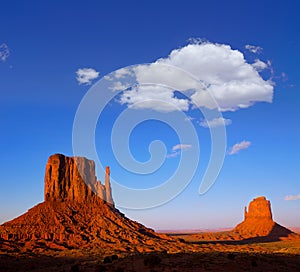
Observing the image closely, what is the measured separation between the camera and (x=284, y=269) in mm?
38031

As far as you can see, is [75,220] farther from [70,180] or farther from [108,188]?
[108,188]

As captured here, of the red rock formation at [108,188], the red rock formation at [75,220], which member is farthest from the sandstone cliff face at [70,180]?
the red rock formation at [108,188]

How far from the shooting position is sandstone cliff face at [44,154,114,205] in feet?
454

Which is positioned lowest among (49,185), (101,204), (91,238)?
(91,238)

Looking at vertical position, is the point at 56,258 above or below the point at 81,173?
below

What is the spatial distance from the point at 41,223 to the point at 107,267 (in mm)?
81285

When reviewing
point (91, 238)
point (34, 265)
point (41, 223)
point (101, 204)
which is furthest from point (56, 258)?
point (101, 204)

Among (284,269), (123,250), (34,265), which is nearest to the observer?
(284,269)

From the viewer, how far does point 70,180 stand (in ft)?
469

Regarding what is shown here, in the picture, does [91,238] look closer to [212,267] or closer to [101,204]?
[101,204]

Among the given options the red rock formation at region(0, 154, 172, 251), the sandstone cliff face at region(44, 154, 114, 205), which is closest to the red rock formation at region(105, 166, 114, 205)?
the red rock formation at region(0, 154, 172, 251)

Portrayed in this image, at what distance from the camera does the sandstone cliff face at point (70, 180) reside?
13850cm

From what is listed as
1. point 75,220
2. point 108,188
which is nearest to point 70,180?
point 75,220

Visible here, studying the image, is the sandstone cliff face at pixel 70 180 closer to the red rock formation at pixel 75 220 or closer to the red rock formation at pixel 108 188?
the red rock formation at pixel 75 220
